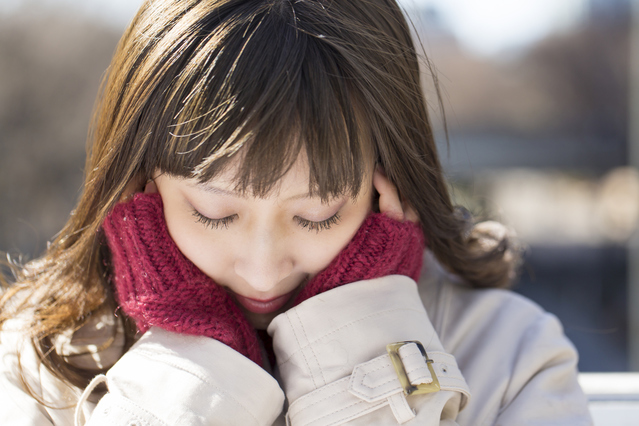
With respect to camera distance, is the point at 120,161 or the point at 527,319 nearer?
the point at 120,161

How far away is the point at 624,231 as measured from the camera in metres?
5.69

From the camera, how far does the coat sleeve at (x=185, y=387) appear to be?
0.98 m

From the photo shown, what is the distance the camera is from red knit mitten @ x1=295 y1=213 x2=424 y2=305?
118 cm

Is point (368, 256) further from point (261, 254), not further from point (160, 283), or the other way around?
point (160, 283)

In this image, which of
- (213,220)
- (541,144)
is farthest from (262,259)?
(541,144)

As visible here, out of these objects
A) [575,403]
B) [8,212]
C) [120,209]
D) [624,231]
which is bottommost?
[624,231]

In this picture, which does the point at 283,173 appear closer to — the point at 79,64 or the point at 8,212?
the point at 8,212

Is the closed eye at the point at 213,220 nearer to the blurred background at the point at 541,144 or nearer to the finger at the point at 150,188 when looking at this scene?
the finger at the point at 150,188

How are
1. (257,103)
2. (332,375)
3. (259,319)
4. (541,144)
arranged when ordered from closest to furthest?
(257,103) < (332,375) < (259,319) < (541,144)

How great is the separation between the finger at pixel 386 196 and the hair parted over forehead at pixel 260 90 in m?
0.11

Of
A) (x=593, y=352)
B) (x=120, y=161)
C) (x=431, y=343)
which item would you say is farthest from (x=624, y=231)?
(x=120, y=161)

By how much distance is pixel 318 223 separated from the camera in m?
1.12

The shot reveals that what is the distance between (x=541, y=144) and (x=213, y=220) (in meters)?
7.32

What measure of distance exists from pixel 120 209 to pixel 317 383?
1.76 feet
